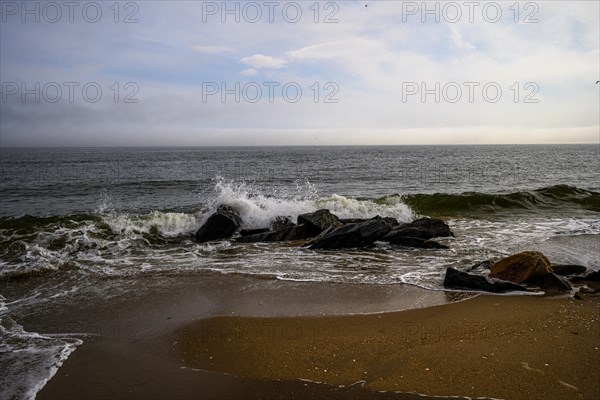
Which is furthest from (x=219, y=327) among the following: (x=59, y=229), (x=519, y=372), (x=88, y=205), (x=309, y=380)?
(x=88, y=205)

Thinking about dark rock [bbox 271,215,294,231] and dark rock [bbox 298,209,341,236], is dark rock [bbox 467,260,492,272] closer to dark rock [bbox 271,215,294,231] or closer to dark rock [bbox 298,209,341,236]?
dark rock [bbox 298,209,341,236]

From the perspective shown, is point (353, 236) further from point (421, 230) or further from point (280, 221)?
point (280, 221)

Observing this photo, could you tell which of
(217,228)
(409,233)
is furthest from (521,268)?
(217,228)

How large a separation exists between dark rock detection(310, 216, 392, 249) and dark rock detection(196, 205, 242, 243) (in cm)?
366

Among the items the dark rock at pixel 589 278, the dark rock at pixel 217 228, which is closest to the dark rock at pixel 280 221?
the dark rock at pixel 217 228

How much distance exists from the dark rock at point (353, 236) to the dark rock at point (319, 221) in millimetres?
1314

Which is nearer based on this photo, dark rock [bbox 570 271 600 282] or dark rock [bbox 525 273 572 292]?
dark rock [bbox 525 273 572 292]

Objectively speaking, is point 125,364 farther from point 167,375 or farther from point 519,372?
point 519,372

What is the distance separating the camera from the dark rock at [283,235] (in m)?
14.2

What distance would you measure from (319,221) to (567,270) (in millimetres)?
7468

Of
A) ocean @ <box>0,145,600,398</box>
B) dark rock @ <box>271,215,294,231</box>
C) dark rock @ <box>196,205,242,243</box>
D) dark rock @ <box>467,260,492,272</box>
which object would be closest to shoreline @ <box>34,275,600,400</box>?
ocean @ <box>0,145,600,398</box>

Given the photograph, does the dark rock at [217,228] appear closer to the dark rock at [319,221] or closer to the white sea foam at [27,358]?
the dark rock at [319,221]

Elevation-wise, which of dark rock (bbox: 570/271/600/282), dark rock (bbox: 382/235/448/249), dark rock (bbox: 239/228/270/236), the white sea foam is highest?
dark rock (bbox: 239/228/270/236)

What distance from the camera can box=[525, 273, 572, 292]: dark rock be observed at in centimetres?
843
